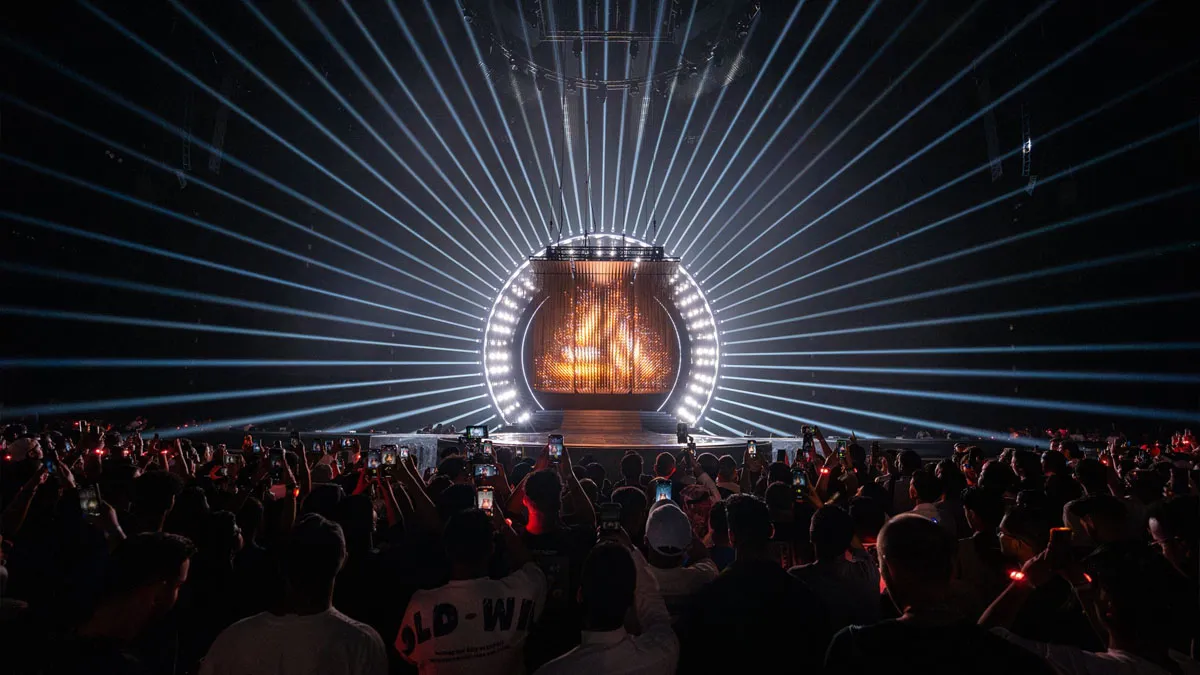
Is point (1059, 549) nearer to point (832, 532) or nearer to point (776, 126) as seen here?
point (832, 532)

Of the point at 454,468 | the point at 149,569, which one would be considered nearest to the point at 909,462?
the point at 454,468

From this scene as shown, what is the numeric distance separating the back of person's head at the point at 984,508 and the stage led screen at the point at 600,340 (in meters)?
18.9

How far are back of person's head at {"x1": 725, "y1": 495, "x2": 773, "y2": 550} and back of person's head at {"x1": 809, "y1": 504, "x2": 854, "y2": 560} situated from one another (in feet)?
0.87

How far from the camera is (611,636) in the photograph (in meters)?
2.08

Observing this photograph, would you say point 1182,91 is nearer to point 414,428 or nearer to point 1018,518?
point 1018,518

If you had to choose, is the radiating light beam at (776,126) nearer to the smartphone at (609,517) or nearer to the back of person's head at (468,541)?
the smartphone at (609,517)

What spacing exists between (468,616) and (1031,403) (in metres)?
14.1

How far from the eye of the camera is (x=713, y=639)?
231cm

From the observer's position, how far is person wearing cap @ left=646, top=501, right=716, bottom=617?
2.74m

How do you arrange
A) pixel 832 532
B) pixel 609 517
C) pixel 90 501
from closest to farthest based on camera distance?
pixel 832 532
pixel 609 517
pixel 90 501

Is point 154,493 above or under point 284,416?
under

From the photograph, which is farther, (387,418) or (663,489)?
(387,418)

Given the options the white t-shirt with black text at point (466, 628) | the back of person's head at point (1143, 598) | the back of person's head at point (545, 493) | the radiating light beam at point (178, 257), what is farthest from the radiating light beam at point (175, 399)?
the back of person's head at point (1143, 598)

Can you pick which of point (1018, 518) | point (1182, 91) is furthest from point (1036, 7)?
point (1018, 518)
